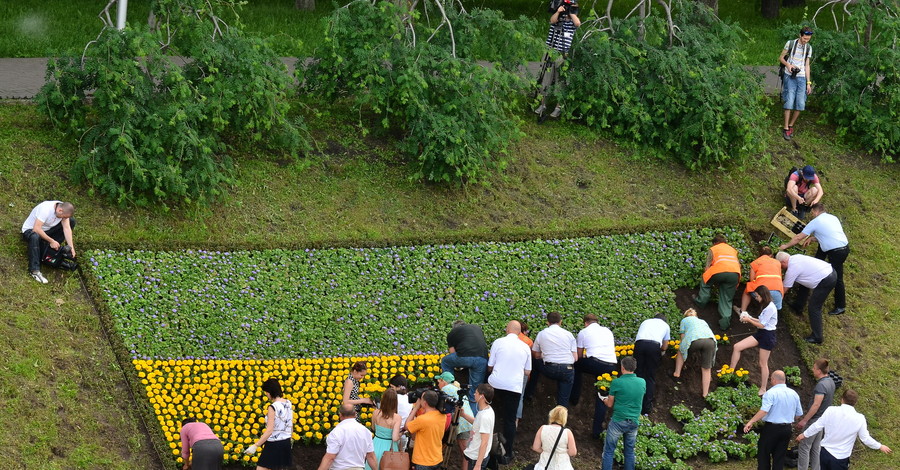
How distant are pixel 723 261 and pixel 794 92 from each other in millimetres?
4621

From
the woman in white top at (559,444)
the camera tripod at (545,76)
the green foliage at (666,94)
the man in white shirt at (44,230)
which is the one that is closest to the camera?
the woman in white top at (559,444)

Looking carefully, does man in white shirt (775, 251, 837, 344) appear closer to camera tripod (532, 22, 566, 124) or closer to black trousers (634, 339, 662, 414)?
black trousers (634, 339, 662, 414)

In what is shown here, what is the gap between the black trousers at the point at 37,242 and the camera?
11.9 metres

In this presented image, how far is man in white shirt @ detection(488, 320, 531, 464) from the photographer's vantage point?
11.2 meters

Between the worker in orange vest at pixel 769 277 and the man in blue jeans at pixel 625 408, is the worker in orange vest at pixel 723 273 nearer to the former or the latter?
the worker in orange vest at pixel 769 277

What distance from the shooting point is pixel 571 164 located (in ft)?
52.5

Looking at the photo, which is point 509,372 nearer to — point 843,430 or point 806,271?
point 843,430

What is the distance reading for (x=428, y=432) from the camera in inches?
404

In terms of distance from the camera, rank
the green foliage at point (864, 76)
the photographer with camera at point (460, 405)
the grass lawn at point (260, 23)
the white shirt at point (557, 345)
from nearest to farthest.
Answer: the photographer with camera at point (460, 405), the white shirt at point (557, 345), the green foliage at point (864, 76), the grass lawn at point (260, 23)

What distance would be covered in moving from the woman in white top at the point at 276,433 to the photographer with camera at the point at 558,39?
7.48 meters

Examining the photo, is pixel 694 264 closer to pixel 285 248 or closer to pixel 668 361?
A: pixel 668 361

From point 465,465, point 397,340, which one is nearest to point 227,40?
point 397,340

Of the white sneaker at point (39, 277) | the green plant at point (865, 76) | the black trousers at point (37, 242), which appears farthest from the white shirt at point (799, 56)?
the white sneaker at point (39, 277)

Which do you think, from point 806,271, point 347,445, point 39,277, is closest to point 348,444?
point 347,445
